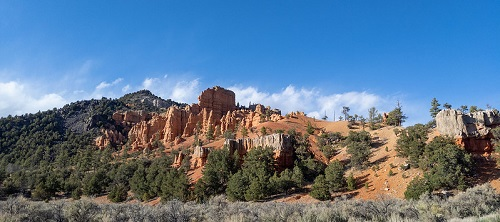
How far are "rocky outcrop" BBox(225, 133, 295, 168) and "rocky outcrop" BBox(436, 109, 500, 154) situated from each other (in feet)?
63.6

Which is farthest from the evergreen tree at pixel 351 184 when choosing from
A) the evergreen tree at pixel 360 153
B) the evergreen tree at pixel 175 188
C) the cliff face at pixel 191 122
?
the cliff face at pixel 191 122

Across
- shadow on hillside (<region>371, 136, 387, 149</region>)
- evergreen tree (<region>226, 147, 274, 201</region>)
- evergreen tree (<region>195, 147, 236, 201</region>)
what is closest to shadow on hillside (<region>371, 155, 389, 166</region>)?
shadow on hillside (<region>371, 136, 387, 149</region>)

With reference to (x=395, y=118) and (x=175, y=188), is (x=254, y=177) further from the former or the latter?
(x=395, y=118)

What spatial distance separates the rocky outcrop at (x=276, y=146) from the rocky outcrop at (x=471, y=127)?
1939 cm

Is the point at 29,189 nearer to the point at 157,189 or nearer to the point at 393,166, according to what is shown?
Answer: the point at 157,189

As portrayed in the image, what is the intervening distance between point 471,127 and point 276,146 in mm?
23885

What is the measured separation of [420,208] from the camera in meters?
17.8

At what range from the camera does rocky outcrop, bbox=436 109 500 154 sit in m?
39.1

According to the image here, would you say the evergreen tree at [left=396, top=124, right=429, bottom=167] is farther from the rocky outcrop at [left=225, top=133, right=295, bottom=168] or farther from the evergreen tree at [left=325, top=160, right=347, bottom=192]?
the rocky outcrop at [left=225, top=133, right=295, bottom=168]

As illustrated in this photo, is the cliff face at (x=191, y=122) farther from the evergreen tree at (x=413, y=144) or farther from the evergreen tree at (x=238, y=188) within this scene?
the evergreen tree at (x=238, y=188)

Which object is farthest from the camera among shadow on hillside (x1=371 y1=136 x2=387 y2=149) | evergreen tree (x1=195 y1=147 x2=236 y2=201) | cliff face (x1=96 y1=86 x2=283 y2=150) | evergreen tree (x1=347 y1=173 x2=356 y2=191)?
cliff face (x1=96 y1=86 x2=283 y2=150)

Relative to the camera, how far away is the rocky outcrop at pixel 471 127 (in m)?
39.1

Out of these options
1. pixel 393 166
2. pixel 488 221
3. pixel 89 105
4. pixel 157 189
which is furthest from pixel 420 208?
pixel 89 105

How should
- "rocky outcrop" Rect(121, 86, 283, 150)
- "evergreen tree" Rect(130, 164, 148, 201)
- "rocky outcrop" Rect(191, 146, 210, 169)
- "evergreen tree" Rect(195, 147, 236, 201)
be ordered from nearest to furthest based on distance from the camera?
"evergreen tree" Rect(195, 147, 236, 201)
"evergreen tree" Rect(130, 164, 148, 201)
"rocky outcrop" Rect(191, 146, 210, 169)
"rocky outcrop" Rect(121, 86, 283, 150)
